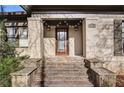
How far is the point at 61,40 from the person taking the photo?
1576 cm

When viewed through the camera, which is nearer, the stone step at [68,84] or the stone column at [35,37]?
the stone step at [68,84]

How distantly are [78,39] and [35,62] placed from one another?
4707mm

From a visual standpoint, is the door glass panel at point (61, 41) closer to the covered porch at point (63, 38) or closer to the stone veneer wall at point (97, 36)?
the covered porch at point (63, 38)

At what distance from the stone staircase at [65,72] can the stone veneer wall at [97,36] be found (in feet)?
2.47

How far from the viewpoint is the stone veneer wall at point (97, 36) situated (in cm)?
1366

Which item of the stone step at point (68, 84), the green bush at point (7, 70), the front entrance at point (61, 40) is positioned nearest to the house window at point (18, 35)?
the front entrance at point (61, 40)

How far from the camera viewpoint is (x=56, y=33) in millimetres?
15734

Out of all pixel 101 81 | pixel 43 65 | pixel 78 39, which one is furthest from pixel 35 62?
pixel 78 39

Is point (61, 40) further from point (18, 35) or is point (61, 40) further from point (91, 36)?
point (91, 36)

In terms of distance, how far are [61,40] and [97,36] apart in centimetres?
268

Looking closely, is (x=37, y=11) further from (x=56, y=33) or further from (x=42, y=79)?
(x=42, y=79)

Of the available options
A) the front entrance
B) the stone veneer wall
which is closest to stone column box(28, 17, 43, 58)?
the stone veneer wall

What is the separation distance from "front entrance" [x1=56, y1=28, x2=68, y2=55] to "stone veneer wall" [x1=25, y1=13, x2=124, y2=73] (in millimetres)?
2074

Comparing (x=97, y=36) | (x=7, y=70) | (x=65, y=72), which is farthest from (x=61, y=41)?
(x=7, y=70)
